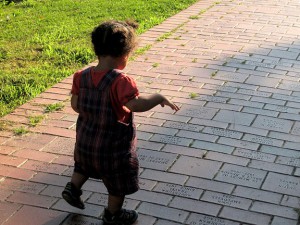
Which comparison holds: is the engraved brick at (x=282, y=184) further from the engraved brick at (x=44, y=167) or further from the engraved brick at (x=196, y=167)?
the engraved brick at (x=44, y=167)

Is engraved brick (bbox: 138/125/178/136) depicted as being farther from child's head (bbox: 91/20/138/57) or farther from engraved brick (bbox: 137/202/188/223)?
child's head (bbox: 91/20/138/57)

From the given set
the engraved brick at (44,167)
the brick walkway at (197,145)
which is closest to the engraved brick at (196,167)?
the brick walkway at (197,145)

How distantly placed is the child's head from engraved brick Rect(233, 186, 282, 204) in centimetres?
123

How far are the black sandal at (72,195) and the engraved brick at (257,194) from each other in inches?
39.3

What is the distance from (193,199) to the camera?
3916 millimetres

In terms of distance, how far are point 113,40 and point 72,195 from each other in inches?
37.2

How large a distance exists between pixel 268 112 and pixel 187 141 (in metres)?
0.92

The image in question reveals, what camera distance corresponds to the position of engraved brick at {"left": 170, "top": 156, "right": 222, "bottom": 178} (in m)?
4.25

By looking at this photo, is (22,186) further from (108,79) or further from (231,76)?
(231,76)

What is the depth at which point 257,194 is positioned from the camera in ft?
13.0

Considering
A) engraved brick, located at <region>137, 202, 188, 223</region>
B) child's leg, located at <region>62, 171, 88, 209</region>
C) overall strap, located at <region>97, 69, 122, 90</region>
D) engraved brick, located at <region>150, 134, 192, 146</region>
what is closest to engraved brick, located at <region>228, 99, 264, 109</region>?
engraved brick, located at <region>150, 134, 192, 146</region>

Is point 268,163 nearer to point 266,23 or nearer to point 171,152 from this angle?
point 171,152

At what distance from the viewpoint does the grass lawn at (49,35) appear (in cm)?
610

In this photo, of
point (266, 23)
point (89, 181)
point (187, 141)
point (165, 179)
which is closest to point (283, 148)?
point (187, 141)
